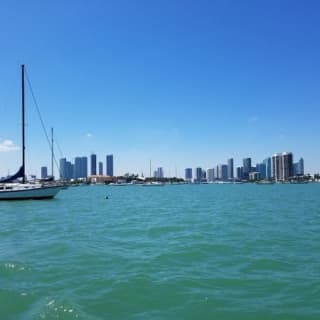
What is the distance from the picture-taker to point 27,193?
53.5 metres

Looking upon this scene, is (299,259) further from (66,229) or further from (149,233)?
(66,229)

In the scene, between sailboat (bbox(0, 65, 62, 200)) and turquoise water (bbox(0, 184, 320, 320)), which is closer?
turquoise water (bbox(0, 184, 320, 320))

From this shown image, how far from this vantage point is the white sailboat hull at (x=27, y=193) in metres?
52.4

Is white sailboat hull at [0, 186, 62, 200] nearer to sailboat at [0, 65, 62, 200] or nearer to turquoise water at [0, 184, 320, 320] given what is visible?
sailboat at [0, 65, 62, 200]

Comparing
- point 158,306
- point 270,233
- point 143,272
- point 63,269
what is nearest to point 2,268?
point 63,269

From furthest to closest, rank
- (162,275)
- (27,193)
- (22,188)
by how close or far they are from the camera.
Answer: (27,193)
(22,188)
(162,275)

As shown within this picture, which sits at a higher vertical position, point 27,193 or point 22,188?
point 22,188

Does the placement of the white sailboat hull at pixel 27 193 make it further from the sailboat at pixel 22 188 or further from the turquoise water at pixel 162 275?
the turquoise water at pixel 162 275

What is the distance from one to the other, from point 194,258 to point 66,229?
12.1m

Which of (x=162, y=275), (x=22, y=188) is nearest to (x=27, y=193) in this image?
(x=22, y=188)

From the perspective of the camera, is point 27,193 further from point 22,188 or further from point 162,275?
point 162,275

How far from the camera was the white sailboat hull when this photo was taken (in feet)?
172

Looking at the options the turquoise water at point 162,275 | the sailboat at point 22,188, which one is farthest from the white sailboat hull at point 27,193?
the turquoise water at point 162,275

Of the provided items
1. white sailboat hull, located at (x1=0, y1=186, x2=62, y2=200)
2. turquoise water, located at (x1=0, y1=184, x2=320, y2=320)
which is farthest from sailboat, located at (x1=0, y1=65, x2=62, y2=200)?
turquoise water, located at (x1=0, y1=184, x2=320, y2=320)
